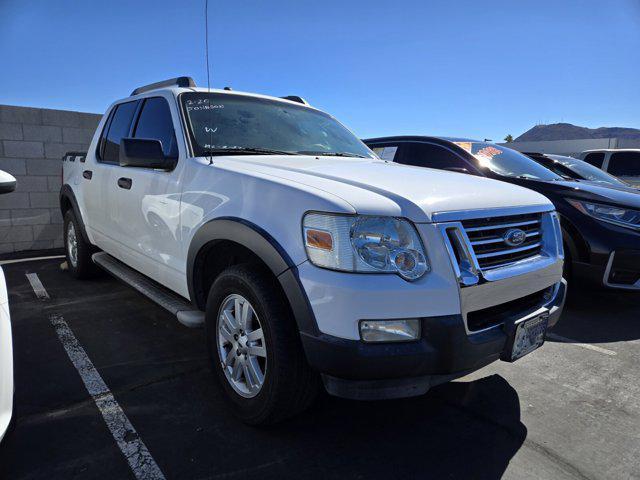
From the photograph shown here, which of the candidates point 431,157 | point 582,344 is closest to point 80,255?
point 431,157

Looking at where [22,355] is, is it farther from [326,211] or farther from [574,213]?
[574,213]

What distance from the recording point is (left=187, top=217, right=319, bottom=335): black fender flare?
204 centimetres

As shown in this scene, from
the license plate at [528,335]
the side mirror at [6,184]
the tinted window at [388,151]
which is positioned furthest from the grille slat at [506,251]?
the tinted window at [388,151]

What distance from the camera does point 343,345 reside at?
76.4 inches

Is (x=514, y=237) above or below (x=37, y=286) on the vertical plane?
above

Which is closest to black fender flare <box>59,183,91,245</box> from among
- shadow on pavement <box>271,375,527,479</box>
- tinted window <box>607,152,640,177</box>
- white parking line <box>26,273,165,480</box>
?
white parking line <box>26,273,165,480</box>

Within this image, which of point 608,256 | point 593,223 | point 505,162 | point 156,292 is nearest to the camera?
point 156,292

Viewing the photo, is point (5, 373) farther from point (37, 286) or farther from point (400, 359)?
point (37, 286)

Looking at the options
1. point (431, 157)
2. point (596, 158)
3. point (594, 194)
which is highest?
point (596, 158)

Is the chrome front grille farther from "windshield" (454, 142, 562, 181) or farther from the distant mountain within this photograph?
the distant mountain

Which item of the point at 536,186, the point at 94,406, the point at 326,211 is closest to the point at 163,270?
the point at 94,406

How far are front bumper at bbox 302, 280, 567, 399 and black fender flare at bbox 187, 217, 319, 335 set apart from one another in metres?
0.10

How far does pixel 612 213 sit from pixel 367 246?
3515 millimetres

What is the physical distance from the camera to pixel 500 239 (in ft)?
7.73
